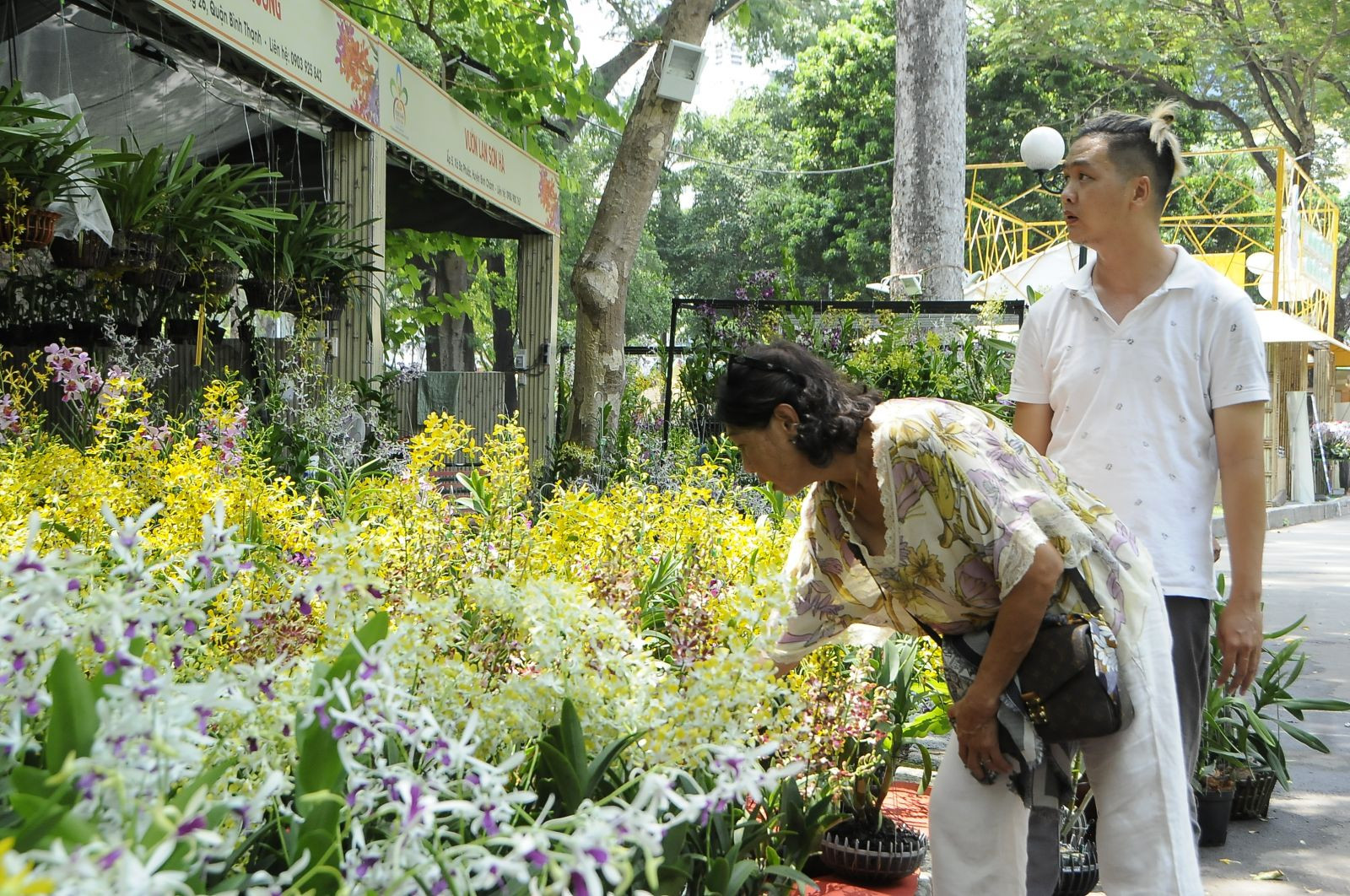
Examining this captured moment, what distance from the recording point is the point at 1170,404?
111 inches

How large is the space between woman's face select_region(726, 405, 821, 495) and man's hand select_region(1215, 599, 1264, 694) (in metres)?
1.02

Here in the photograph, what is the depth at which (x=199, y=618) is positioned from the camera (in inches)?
54.4

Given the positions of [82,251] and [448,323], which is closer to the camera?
[82,251]

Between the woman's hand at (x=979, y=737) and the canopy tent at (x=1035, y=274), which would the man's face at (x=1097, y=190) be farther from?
the canopy tent at (x=1035, y=274)

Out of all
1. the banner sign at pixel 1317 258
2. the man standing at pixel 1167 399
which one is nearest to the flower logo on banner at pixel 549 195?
the man standing at pixel 1167 399

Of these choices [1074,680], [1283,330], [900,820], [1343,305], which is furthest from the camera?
[1343,305]

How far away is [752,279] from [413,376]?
282cm

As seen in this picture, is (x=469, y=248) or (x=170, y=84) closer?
(x=170, y=84)

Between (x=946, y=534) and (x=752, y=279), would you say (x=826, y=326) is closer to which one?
(x=752, y=279)

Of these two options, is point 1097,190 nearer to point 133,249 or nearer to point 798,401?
point 798,401

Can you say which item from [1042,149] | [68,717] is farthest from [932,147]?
[68,717]

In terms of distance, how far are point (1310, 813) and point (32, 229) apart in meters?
5.51

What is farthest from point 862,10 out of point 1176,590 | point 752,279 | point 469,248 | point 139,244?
point 1176,590

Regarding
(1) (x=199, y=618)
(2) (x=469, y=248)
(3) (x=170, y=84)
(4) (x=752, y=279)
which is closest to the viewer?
(1) (x=199, y=618)
